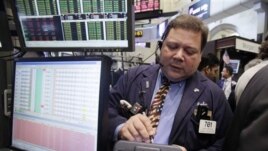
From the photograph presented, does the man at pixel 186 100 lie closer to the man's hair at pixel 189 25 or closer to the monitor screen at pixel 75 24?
the man's hair at pixel 189 25

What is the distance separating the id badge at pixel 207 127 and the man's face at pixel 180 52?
0.87ft

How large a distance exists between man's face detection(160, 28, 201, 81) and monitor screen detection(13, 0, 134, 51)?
24 cm

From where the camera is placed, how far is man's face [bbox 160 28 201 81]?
146cm

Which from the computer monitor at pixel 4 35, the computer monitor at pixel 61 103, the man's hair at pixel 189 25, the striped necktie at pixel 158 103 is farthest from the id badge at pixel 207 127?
the computer monitor at pixel 4 35

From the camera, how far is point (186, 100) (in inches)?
58.7

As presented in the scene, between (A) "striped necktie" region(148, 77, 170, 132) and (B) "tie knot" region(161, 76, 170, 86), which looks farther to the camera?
(B) "tie knot" region(161, 76, 170, 86)

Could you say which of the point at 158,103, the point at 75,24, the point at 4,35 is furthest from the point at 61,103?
the point at 4,35

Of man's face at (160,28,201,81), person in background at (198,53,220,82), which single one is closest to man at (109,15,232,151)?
man's face at (160,28,201,81)

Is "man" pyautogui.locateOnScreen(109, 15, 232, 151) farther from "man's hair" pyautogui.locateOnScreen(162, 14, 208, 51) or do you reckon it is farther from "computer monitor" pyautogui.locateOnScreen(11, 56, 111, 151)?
"computer monitor" pyautogui.locateOnScreen(11, 56, 111, 151)

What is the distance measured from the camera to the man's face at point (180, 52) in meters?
1.46

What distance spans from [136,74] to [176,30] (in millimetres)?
348

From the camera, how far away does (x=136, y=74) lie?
167cm

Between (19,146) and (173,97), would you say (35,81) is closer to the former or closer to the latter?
(19,146)

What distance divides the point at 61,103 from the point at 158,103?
564mm
